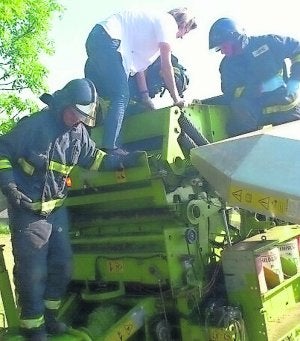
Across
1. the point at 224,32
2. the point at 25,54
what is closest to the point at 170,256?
the point at 224,32

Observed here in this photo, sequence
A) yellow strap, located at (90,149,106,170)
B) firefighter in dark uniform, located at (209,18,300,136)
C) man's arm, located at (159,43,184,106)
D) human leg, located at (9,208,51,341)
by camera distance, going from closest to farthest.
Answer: human leg, located at (9,208,51,341) < yellow strap, located at (90,149,106,170) < man's arm, located at (159,43,184,106) < firefighter in dark uniform, located at (209,18,300,136)

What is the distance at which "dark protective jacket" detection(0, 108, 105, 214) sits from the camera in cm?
378

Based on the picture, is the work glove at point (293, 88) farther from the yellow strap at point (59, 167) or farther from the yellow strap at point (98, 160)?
the yellow strap at point (59, 167)

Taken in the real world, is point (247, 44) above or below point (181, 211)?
above

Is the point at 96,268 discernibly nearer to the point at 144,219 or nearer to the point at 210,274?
the point at 144,219

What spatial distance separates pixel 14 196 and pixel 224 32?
2.39 metres

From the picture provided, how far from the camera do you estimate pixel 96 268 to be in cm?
446

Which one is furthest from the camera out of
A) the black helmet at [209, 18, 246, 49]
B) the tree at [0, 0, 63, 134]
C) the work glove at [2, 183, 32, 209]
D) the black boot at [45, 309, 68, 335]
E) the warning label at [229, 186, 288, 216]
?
the tree at [0, 0, 63, 134]

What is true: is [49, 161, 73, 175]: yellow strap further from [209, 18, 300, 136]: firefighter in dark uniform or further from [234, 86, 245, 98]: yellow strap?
[234, 86, 245, 98]: yellow strap

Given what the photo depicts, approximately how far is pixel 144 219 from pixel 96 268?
57 cm

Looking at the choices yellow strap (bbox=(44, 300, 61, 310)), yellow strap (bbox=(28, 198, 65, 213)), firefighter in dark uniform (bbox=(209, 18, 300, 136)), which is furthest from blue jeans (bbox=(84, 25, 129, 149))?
yellow strap (bbox=(44, 300, 61, 310))

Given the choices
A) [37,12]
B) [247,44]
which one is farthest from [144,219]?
[37,12]

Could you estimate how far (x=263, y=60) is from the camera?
484cm

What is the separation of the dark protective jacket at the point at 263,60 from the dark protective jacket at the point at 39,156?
1.73 m
